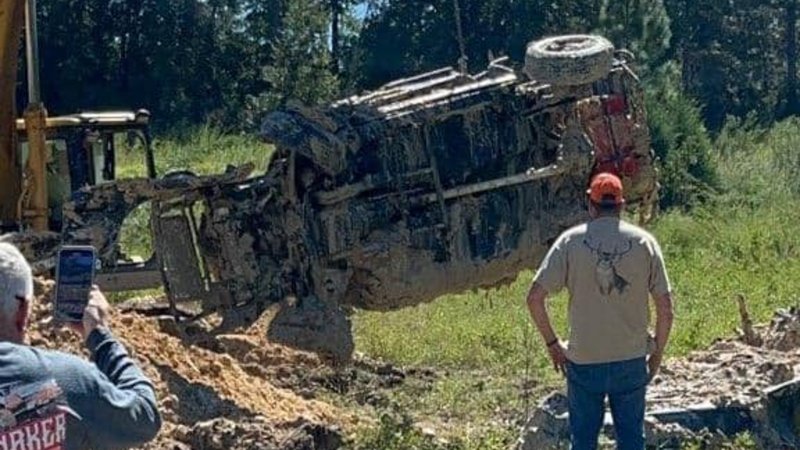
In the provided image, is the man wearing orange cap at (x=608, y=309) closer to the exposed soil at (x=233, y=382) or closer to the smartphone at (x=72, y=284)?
the exposed soil at (x=233, y=382)

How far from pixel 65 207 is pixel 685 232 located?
1592cm

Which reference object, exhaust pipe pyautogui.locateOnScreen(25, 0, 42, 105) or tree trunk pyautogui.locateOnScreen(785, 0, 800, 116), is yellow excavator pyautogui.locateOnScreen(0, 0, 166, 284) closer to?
exhaust pipe pyautogui.locateOnScreen(25, 0, 42, 105)

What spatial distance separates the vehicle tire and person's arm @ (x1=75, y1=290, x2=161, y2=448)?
868 centimetres

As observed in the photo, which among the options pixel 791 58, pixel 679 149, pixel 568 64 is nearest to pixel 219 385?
pixel 568 64

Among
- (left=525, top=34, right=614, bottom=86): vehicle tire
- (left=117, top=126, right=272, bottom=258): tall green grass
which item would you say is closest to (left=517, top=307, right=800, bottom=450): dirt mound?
(left=525, top=34, right=614, bottom=86): vehicle tire

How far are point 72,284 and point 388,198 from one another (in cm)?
790

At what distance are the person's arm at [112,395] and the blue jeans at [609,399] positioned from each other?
11.7 ft

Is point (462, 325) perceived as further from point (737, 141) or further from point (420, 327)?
point (737, 141)

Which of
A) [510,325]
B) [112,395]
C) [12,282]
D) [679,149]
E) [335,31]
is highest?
[12,282]

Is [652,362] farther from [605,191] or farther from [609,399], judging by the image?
[605,191]

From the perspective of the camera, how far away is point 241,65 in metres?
51.6

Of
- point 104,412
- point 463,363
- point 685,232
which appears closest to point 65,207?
point 463,363

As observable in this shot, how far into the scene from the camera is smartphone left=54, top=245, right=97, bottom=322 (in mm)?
4301

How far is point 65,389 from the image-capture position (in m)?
4.05
